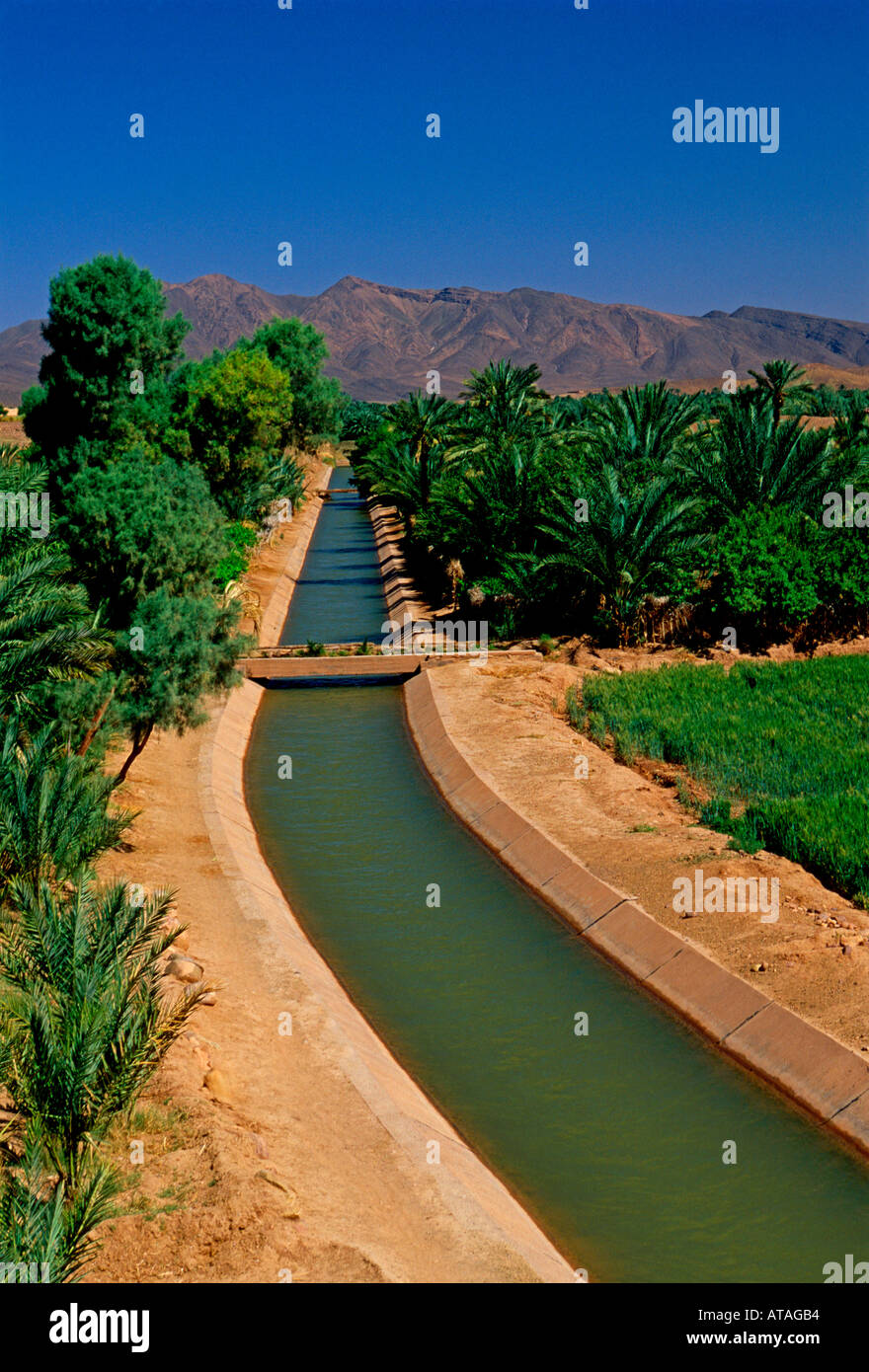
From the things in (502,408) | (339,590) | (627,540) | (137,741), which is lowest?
(137,741)

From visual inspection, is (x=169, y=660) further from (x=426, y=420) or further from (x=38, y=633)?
(x=426, y=420)

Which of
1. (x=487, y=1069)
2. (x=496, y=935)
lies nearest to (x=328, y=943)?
(x=496, y=935)

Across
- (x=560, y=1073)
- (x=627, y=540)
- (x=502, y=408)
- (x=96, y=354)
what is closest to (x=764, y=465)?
(x=627, y=540)

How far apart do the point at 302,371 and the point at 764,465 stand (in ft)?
134

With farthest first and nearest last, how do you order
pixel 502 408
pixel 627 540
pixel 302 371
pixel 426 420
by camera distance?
pixel 302 371 → pixel 426 420 → pixel 502 408 → pixel 627 540

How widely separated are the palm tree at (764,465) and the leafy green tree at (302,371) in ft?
126

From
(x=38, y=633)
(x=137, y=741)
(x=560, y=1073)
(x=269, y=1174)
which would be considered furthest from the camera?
(x=137, y=741)

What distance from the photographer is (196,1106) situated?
9.10m

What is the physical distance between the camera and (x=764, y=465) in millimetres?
26875

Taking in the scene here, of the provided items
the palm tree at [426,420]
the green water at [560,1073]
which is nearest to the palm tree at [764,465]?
the green water at [560,1073]

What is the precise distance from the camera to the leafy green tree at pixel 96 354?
32.7 m

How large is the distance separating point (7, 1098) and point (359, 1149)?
102 inches

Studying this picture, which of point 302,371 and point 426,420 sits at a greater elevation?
point 302,371

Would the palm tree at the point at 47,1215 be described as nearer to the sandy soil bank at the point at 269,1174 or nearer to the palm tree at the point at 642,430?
the sandy soil bank at the point at 269,1174
